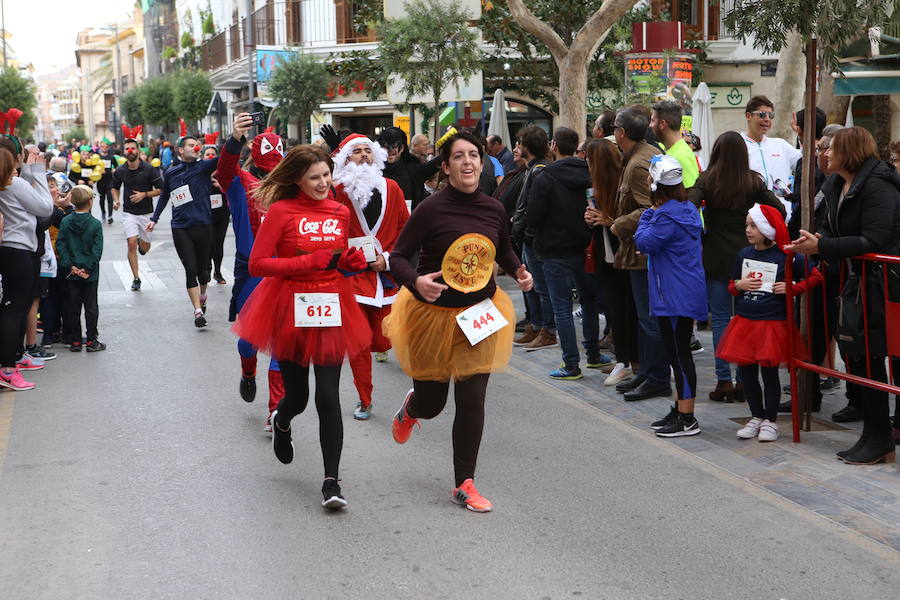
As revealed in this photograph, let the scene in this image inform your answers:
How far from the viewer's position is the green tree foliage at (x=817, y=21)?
22.5 ft

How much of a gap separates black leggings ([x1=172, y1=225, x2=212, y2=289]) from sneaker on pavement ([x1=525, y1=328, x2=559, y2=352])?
4051 mm

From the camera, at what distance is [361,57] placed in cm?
3056

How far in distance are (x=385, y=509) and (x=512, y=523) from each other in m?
0.69

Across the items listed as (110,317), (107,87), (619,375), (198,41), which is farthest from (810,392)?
(107,87)

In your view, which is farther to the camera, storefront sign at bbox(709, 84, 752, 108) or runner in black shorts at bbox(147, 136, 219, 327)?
storefront sign at bbox(709, 84, 752, 108)

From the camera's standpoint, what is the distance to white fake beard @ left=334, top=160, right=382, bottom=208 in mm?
7363

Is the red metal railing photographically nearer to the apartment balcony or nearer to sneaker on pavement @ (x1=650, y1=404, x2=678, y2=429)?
sneaker on pavement @ (x1=650, y1=404, x2=678, y2=429)

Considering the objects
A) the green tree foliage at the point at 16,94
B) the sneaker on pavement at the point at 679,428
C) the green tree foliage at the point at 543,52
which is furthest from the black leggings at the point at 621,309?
the green tree foliage at the point at 16,94

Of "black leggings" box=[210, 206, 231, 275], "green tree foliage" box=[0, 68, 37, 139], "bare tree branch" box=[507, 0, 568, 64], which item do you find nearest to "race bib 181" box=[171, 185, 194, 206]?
"black leggings" box=[210, 206, 231, 275]

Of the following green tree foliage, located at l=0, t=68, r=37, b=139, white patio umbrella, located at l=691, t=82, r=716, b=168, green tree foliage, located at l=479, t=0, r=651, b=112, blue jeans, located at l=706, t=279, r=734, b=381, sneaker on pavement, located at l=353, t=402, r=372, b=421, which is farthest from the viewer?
green tree foliage, located at l=0, t=68, r=37, b=139

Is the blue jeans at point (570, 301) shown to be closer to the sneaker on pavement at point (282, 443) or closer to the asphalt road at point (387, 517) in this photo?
the asphalt road at point (387, 517)

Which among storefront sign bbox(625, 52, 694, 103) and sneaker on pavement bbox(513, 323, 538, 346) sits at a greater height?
storefront sign bbox(625, 52, 694, 103)

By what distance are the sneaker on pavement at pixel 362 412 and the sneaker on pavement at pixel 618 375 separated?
6.86 feet

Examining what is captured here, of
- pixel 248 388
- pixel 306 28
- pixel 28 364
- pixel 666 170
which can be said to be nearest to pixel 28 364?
pixel 28 364
